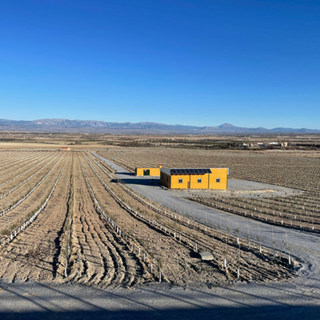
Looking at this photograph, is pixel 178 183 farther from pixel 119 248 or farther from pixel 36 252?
pixel 36 252

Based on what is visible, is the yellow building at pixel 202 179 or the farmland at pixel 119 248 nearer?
the farmland at pixel 119 248

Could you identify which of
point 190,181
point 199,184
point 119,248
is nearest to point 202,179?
point 199,184

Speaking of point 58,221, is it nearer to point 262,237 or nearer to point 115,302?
point 115,302

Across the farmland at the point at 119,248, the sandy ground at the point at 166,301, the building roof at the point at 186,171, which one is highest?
the building roof at the point at 186,171

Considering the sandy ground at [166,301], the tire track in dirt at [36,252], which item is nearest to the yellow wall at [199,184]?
the tire track in dirt at [36,252]

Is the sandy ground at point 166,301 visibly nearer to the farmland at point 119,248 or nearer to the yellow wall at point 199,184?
the farmland at point 119,248

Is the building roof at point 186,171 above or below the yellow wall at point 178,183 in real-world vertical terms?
above

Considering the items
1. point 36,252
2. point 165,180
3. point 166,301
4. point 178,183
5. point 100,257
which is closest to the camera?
point 166,301

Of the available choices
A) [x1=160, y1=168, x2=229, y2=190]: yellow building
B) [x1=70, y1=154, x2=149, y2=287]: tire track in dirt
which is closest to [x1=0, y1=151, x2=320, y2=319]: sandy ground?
[x1=70, y1=154, x2=149, y2=287]: tire track in dirt

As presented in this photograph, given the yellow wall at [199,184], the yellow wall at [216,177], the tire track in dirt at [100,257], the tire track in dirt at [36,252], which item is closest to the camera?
the tire track in dirt at [100,257]
